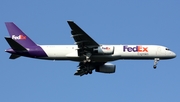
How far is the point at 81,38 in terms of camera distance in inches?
2623

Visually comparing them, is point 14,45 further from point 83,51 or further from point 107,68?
point 107,68

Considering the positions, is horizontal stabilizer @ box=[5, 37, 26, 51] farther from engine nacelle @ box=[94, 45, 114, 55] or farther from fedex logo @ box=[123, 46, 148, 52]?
fedex logo @ box=[123, 46, 148, 52]

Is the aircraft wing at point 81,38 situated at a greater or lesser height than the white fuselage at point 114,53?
greater

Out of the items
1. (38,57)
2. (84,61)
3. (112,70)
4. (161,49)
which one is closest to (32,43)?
(38,57)

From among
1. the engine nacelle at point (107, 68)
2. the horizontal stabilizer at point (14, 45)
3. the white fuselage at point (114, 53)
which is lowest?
the engine nacelle at point (107, 68)

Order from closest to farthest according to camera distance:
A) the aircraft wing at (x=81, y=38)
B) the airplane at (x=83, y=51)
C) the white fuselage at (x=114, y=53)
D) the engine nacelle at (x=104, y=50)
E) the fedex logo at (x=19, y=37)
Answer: the aircraft wing at (x=81, y=38) → the airplane at (x=83, y=51) → the engine nacelle at (x=104, y=50) → the white fuselage at (x=114, y=53) → the fedex logo at (x=19, y=37)

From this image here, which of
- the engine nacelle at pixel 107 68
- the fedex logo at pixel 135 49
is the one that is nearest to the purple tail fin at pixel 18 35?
the engine nacelle at pixel 107 68

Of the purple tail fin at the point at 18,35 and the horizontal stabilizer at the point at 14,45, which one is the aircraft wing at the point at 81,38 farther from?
the horizontal stabilizer at the point at 14,45

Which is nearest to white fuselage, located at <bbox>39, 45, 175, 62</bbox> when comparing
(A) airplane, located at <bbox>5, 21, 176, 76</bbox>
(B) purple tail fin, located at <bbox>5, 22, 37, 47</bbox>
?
(A) airplane, located at <bbox>5, 21, 176, 76</bbox>

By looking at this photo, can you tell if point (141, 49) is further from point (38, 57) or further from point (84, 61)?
point (38, 57)

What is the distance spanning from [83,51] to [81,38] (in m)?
2.76

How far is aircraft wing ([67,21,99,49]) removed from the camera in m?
64.1

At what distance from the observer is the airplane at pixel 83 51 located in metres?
67.9

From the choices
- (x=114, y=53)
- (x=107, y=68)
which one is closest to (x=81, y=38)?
(x=114, y=53)
